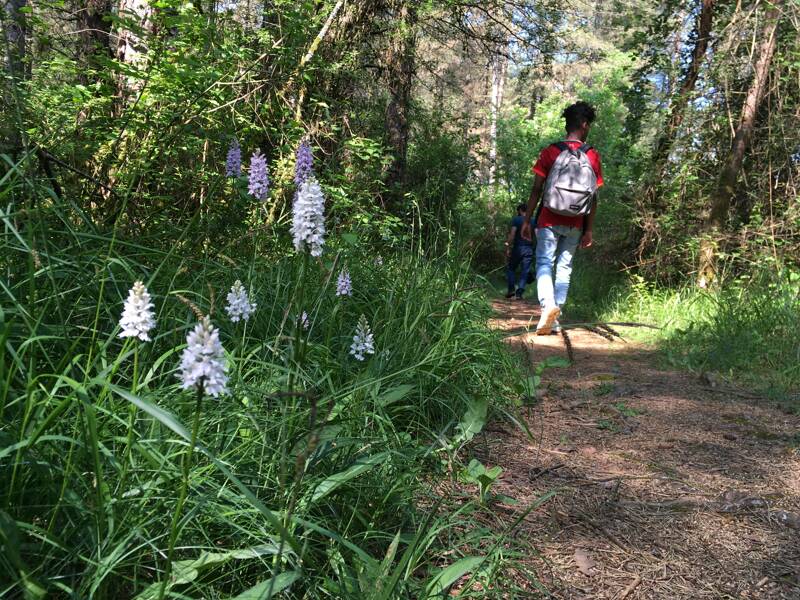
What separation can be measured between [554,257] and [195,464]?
4312mm

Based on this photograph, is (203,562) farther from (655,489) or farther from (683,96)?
(683,96)

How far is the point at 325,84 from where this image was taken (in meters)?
6.09

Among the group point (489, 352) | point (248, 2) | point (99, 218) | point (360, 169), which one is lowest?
point (489, 352)

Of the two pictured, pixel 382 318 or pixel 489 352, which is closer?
pixel 382 318

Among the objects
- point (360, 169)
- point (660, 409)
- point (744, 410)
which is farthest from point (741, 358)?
point (360, 169)

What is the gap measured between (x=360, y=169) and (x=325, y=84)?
0.89 m

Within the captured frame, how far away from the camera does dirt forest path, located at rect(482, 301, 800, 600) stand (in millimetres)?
1845

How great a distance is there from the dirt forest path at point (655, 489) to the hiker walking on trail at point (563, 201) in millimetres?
1519

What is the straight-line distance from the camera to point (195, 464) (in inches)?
60.0

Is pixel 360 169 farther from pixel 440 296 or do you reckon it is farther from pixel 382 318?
pixel 382 318

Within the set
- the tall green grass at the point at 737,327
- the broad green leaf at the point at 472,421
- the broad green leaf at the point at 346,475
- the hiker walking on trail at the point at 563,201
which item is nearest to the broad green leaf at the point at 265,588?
the broad green leaf at the point at 346,475

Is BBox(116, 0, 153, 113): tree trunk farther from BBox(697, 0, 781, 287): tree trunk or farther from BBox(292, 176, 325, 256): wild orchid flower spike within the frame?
BBox(697, 0, 781, 287): tree trunk

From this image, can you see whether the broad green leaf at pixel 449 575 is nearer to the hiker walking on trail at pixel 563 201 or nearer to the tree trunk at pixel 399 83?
the hiker walking on trail at pixel 563 201

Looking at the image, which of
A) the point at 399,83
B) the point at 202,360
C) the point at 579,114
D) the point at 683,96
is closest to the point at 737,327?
the point at 579,114
